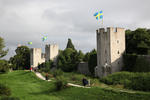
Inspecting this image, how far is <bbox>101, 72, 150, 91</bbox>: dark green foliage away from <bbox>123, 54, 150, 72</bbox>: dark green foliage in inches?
97.0

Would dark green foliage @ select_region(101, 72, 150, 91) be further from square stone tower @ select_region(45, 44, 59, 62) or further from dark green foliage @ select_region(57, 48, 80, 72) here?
square stone tower @ select_region(45, 44, 59, 62)

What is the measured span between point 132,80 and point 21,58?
1383 inches

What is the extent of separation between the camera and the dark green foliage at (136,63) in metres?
21.5

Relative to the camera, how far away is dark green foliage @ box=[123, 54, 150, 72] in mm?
21489

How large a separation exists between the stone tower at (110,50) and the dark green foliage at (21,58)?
2784 cm

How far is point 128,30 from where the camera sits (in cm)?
2900

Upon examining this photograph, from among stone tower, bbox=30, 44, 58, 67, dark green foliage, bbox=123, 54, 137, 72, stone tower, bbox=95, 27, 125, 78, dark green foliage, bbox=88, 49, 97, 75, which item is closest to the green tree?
stone tower, bbox=30, 44, 58, 67

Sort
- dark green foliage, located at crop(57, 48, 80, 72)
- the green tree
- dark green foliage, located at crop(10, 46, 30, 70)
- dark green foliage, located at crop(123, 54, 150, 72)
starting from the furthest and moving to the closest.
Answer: dark green foliage, located at crop(10, 46, 30, 70) < the green tree < dark green foliage, located at crop(57, 48, 80, 72) < dark green foliage, located at crop(123, 54, 150, 72)

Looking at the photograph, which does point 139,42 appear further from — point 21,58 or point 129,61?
point 21,58

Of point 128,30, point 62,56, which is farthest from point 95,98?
point 62,56

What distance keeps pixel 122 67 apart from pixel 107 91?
10.4 metres

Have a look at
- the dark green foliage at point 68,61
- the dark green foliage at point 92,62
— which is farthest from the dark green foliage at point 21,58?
the dark green foliage at point 92,62

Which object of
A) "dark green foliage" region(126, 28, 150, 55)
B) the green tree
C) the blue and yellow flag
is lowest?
the green tree

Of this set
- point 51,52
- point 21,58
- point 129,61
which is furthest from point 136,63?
point 21,58
